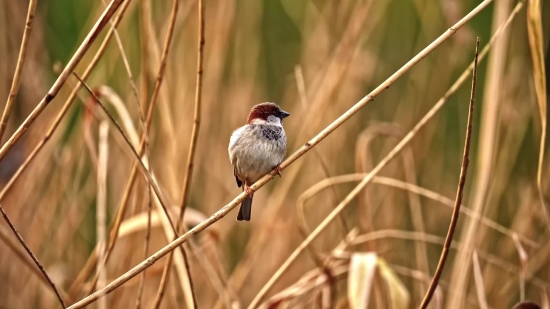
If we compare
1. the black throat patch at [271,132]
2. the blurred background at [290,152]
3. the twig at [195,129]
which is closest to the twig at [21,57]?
the twig at [195,129]

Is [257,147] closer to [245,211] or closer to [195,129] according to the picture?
[245,211]

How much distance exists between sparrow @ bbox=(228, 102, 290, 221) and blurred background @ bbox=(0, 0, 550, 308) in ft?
0.32

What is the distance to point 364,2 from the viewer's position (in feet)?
4.75

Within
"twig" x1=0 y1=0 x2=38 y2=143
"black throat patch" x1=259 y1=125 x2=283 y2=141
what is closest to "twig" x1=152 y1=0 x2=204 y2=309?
"twig" x1=0 y1=0 x2=38 y2=143

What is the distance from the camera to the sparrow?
1.31m

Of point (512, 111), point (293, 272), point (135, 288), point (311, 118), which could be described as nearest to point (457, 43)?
point (512, 111)

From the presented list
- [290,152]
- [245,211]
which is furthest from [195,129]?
[290,152]

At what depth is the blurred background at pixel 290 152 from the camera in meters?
1.46

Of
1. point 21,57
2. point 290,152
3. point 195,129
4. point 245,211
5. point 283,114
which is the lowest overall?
point 290,152

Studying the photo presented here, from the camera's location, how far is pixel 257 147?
1.33 meters

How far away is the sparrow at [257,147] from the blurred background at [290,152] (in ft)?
0.32

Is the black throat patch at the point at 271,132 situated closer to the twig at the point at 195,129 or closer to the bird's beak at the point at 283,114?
the bird's beak at the point at 283,114

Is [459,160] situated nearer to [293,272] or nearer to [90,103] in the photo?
[293,272]

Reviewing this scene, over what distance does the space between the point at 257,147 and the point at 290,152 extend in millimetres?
630
